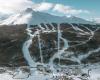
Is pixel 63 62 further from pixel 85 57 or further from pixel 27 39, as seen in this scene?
pixel 27 39

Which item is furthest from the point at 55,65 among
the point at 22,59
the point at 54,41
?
the point at 54,41

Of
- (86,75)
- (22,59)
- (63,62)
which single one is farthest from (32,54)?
(86,75)

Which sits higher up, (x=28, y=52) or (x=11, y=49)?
(x=11, y=49)

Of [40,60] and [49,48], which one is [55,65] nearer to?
[40,60]

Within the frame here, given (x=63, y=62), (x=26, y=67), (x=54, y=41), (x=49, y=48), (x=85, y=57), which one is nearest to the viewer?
(x=26, y=67)

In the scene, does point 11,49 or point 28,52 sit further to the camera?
point 11,49

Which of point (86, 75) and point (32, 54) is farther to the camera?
point (32, 54)

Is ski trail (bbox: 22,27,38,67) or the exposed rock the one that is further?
the exposed rock

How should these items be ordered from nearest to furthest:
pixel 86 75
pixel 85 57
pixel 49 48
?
1. pixel 86 75
2. pixel 85 57
3. pixel 49 48

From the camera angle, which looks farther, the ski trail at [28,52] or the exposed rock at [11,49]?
the exposed rock at [11,49]
